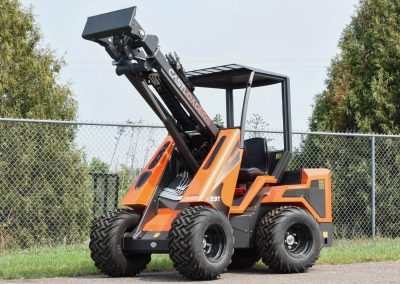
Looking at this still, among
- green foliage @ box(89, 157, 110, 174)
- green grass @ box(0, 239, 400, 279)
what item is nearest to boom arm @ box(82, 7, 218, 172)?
green grass @ box(0, 239, 400, 279)

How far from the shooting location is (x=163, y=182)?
30.7ft

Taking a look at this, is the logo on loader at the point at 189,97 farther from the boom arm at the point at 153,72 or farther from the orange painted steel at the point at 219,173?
the orange painted steel at the point at 219,173

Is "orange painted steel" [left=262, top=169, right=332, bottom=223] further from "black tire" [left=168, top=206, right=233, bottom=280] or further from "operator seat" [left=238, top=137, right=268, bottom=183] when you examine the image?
"black tire" [left=168, top=206, right=233, bottom=280]

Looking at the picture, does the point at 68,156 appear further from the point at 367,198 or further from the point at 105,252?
the point at 367,198

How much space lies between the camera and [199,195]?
28.4ft

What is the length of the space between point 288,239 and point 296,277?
631 millimetres

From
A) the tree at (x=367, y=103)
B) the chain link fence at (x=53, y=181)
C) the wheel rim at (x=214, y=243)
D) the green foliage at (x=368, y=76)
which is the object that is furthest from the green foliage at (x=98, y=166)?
the green foliage at (x=368, y=76)

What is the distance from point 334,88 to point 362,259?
11.5 m

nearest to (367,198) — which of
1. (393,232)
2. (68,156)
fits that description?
(393,232)

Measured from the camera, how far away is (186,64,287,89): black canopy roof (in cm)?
982

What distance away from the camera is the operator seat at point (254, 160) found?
9.62 metres

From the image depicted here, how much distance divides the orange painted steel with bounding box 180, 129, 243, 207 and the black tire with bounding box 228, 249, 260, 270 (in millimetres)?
1153

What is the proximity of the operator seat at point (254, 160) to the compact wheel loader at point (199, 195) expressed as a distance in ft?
0.05

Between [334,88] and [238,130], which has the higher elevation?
[334,88]
